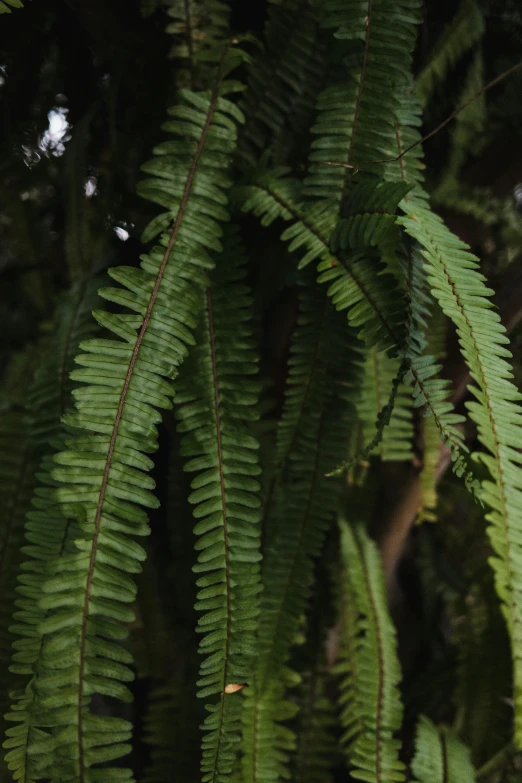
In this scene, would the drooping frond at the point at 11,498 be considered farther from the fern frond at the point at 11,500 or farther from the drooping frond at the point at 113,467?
the drooping frond at the point at 113,467

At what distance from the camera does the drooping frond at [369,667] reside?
35.1 inches

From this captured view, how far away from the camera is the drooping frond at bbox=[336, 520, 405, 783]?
0.89 m

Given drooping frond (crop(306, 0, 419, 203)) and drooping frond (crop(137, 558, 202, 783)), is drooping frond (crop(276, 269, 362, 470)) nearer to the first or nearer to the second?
drooping frond (crop(306, 0, 419, 203))

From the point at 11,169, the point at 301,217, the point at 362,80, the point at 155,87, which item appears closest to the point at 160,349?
the point at 301,217

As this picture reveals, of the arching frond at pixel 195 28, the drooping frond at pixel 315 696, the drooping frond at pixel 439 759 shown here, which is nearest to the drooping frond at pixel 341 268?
the arching frond at pixel 195 28

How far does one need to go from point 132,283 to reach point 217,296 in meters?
0.15

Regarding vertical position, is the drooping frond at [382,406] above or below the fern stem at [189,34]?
below

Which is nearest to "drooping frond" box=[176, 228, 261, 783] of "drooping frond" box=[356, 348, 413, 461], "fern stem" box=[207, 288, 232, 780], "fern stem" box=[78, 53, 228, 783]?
"fern stem" box=[207, 288, 232, 780]

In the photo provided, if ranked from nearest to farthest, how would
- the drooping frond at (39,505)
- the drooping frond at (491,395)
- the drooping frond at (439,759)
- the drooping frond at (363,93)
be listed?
the drooping frond at (491,395)
the drooping frond at (39,505)
the drooping frond at (363,93)
the drooping frond at (439,759)

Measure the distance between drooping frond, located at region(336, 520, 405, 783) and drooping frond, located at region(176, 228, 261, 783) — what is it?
29 cm

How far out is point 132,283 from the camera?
717mm

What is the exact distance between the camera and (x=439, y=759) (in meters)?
1.02

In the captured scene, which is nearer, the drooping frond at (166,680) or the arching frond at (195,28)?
the arching frond at (195,28)

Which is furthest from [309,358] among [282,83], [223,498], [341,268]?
[282,83]
